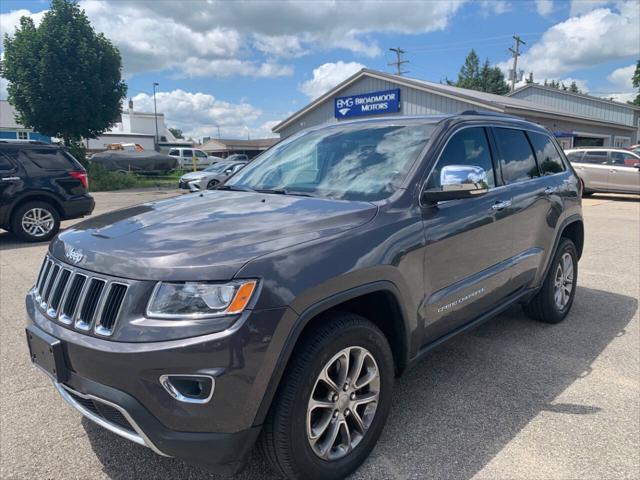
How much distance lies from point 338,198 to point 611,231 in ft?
29.3

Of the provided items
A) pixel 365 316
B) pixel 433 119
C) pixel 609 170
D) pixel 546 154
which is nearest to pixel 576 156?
pixel 609 170

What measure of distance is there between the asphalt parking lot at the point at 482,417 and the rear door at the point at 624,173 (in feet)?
44.9

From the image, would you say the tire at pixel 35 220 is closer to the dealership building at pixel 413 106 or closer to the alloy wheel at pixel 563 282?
the alloy wheel at pixel 563 282

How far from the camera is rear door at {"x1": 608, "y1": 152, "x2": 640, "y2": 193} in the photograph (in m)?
16.1

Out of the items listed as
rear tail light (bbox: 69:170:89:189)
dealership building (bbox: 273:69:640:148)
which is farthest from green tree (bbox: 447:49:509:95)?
rear tail light (bbox: 69:170:89:189)

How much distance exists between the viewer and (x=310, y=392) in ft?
7.13

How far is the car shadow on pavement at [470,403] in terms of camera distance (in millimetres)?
2559

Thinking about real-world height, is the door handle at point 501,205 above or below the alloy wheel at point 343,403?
above

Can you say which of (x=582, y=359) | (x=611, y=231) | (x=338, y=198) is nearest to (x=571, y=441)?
(x=582, y=359)

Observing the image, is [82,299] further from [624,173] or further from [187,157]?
[187,157]

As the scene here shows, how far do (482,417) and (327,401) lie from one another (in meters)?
1.20

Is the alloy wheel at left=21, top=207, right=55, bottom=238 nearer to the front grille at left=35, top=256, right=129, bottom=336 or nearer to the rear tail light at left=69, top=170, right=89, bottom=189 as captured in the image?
the rear tail light at left=69, top=170, right=89, bottom=189

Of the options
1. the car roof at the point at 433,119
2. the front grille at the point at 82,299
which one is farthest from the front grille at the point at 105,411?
the car roof at the point at 433,119

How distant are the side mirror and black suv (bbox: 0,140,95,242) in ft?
27.3
